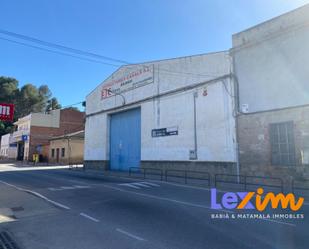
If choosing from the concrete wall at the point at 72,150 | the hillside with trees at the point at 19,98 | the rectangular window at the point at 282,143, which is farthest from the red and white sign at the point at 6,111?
the hillside with trees at the point at 19,98

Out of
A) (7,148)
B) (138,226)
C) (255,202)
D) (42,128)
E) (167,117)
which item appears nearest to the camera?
(138,226)

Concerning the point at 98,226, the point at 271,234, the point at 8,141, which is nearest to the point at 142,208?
the point at 98,226

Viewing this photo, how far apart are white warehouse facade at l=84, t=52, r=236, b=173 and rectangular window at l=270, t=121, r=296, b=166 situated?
7.44ft

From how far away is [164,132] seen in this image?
2069 cm

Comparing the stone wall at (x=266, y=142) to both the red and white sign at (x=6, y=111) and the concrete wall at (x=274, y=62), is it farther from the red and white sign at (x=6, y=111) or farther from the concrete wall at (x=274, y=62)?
the red and white sign at (x=6, y=111)

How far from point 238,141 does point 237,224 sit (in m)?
9.80

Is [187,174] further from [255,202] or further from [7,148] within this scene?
[7,148]

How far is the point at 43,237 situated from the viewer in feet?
18.7

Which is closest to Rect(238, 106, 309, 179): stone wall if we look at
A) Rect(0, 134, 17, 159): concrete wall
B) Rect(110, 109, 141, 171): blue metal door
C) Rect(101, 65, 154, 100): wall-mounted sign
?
Rect(101, 65, 154, 100): wall-mounted sign

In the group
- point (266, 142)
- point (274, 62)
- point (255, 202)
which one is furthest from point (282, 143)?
point (255, 202)

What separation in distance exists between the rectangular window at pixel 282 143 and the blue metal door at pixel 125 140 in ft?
39.1

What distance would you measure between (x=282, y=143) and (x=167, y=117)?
888 centimetres

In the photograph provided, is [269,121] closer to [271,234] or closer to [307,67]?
[307,67]

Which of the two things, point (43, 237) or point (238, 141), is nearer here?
point (43, 237)
